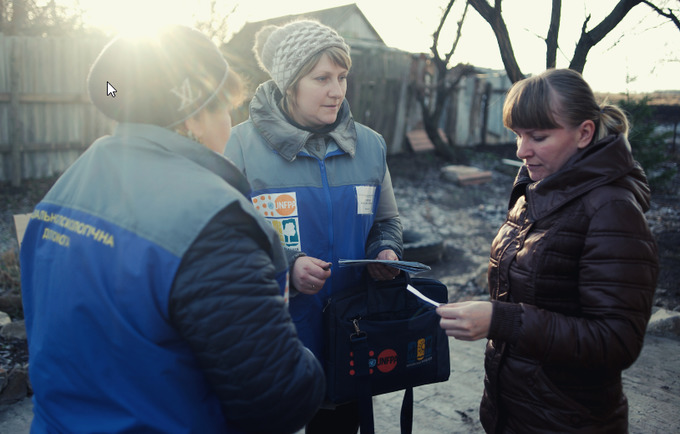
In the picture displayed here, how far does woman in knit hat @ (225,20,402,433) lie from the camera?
7.18 feet

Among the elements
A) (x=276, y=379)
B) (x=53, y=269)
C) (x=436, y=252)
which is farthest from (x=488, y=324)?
(x=436, y=252)

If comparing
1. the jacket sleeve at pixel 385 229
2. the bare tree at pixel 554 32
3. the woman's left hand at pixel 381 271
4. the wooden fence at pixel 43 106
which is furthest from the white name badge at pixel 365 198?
the wooden fence at pixel 43 106

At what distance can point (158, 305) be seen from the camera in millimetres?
1125

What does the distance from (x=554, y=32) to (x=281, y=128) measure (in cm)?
286

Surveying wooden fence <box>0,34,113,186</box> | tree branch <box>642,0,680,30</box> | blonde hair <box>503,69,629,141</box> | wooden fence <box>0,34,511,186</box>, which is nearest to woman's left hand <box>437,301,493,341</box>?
blonde hair <box>503,69,629,141</box>

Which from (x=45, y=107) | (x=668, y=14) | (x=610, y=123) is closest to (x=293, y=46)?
(x=610, y=123)

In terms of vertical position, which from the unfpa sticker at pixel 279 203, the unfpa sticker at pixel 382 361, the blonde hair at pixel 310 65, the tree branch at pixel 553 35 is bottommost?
the unfpa sticker at pixel 382 361

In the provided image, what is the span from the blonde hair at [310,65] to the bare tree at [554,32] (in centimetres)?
234

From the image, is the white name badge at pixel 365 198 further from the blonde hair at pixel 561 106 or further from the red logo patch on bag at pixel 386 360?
the blonde hair at pixel 561 106

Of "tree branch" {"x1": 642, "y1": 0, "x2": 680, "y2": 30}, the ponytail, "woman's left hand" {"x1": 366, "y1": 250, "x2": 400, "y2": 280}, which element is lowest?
"woman's left hand" {"x1": 366, "y1": 250, "x2": 400, "y2": 280}

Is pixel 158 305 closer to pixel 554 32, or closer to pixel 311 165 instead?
pixel 311 165

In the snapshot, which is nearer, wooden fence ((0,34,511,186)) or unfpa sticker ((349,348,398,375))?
unfpa sticker ((349,348,398,375))

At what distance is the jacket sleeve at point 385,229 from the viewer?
2.40m

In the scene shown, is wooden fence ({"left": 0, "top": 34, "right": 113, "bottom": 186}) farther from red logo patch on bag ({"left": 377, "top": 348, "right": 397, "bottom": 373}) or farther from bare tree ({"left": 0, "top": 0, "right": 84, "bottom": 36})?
red logo patch on bag ({"left": 377, "top": 348, "right": 397, "bottom": 373})
